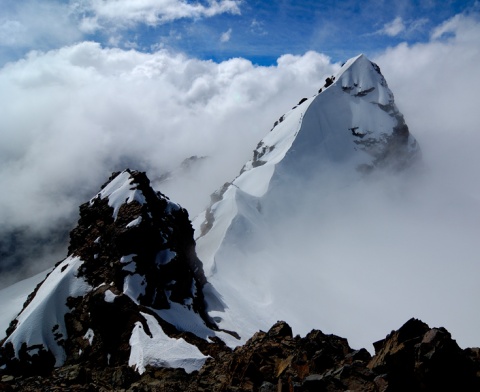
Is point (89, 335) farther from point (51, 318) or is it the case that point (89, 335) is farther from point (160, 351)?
point (160, 351)

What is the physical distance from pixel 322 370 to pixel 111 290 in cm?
3251

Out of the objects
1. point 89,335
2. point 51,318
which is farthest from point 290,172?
point 89,335

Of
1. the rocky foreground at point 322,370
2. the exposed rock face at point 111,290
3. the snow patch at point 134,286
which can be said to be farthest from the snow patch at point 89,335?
the rocky foreground at point 322,370

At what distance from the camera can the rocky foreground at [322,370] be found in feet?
46.0

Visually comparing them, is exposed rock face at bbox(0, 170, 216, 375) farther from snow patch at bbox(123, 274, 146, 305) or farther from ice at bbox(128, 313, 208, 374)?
ice at bbox(128, 313, 208, 374)

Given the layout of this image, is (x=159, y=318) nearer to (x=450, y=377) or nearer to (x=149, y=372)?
(x=149, y=372)

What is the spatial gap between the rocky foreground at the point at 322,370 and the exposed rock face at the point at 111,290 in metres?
9.28

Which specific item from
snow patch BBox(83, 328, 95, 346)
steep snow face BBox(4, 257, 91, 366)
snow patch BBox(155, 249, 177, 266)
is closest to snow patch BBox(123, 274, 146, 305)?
snow patch BBox(155, 249, 177, 266)

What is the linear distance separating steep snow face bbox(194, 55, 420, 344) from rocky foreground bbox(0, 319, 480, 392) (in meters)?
31.1

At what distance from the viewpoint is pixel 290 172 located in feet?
382

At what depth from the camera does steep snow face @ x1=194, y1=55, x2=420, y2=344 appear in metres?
76.1

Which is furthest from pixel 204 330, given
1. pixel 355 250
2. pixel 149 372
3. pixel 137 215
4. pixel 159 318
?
pixel 355 250

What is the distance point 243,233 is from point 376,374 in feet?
249

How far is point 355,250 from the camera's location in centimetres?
9925
